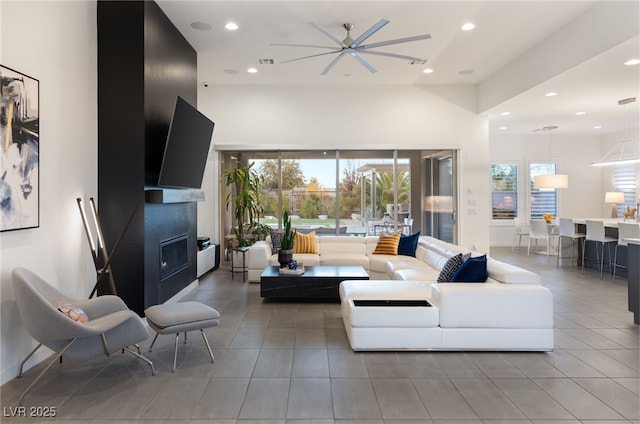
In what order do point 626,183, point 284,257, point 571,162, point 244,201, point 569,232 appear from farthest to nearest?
1. point 571,162
2. point 626,183
3. point 569,232
4. point 244,201
5. point 284,257

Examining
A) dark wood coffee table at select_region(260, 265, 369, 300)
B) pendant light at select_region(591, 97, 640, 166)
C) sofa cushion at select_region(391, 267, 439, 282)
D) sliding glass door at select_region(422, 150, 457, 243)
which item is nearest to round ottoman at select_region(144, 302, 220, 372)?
dark wood coffee table at select_region(260, 265, 369, 300)

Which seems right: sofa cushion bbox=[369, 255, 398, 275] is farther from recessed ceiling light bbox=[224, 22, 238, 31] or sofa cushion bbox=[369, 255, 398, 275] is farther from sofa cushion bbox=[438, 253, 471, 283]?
recessed ceiling light bbox=[224, 22, 238, 31]

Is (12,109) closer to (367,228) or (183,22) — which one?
(183,22)

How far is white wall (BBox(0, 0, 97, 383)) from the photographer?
3.01 metres

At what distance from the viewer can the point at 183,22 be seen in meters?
5.02

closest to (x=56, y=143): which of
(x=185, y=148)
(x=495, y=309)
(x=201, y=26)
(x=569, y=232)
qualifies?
(x=185, y=148)

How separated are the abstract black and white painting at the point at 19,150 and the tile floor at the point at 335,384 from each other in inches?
48.1

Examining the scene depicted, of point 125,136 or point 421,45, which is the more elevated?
point 421,45

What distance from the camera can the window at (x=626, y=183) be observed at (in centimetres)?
995

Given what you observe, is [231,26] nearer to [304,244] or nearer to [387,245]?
[304,244]

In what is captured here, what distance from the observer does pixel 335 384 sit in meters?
2.90

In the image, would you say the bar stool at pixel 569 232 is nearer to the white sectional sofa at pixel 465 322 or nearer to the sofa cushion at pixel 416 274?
the sofa cushion at pixel 416 274

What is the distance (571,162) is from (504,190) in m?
1.89

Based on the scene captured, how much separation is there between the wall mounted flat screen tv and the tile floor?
5.76ft
